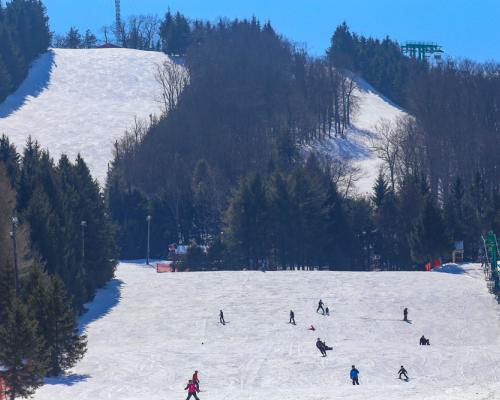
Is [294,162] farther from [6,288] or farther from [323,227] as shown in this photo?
[6,288]

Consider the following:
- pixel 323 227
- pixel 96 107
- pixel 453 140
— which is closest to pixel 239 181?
pixel 323 227

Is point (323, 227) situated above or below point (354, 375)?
above

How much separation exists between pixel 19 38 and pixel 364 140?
45068 mm

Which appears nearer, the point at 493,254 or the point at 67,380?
the point at 67,380

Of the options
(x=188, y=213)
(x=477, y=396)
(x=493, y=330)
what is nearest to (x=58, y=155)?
(x=188, y=213)

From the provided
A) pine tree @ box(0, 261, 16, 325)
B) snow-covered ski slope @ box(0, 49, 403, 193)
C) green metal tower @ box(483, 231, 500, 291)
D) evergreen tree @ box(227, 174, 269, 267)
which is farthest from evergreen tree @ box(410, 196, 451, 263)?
pine tree @ box(0, 261, 16, 325)

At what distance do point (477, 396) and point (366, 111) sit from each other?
330 feet

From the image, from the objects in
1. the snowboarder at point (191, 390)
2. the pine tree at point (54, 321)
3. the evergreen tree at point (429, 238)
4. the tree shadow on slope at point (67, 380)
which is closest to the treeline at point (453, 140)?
the evergreen tree at point (429, 238)

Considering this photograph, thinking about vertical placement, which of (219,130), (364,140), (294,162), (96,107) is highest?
(96,107)

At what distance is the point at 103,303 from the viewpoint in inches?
2383

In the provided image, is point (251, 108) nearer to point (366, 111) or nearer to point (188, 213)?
point (366, 111)

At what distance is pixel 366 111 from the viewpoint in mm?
134875

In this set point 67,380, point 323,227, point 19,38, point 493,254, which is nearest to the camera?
point 67,380

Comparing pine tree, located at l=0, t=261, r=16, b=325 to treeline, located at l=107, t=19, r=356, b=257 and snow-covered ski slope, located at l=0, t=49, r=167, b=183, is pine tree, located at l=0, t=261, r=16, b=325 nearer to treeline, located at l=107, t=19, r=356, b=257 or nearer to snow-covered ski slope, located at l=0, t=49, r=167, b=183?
treeline, located at l=107, t=19, r=356, b=257
